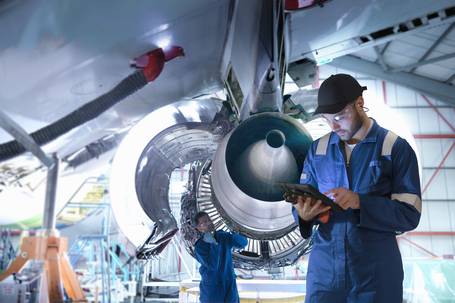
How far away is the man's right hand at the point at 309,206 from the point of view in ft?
4.42

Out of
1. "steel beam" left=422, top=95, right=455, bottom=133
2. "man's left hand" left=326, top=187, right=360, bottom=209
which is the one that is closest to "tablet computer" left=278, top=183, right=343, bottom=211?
"man's left hand" left=326, top=187, right=360, bottom=209

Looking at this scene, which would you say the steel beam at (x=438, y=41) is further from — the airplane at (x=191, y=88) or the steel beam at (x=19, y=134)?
the steel beam at (x=19, y=134)

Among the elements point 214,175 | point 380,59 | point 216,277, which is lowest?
point 216,277

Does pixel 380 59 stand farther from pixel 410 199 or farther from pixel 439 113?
pixel 410 199

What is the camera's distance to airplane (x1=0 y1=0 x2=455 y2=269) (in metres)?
1.75

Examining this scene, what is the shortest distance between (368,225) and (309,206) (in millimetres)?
190

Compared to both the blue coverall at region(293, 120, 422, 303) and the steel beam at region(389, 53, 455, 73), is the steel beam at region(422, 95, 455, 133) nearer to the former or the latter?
the steel beam at region(389, 53, 455, 73)

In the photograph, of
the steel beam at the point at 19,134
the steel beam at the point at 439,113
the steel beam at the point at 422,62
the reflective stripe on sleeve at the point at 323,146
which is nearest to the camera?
the reflective stripe on sleeve at the point at 323,146

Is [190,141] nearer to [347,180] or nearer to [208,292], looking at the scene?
[347,180]

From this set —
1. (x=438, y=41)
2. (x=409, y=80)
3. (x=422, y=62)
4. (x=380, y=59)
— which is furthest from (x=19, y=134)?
(x=409, y=80)

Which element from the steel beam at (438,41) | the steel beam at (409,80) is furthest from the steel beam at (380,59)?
the steel beam at (438,41)

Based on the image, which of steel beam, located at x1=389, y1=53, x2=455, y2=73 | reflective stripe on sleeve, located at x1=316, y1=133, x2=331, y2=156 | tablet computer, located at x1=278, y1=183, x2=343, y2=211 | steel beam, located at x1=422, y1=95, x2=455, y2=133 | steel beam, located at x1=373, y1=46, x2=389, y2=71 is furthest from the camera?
steel beam, located at x1=422, y1=95, x2=455, y2=133

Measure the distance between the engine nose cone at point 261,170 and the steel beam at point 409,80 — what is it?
13615 mm

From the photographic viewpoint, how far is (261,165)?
66.9 inches
